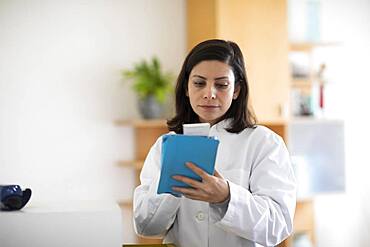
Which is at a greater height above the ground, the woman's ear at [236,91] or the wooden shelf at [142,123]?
the woman's ear at [236,91]

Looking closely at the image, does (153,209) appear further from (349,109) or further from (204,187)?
(349,109)

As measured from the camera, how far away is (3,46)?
3900 mm

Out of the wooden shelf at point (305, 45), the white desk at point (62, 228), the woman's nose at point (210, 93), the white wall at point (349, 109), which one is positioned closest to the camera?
the white desk at point (62, 228)

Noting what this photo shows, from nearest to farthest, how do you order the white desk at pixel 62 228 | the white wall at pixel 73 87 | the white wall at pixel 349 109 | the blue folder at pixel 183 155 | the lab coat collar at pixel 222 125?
the blue folder at pixel 183 155, the white desk at pixel 62 228, the lab coat collar at pixel 222 125, the white wall at pixel 73 87, the white wall at pixel 349 109

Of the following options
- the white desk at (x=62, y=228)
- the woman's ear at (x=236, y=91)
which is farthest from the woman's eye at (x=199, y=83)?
the white desk at (x=62, y=228)

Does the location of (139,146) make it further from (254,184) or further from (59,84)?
(254,184)

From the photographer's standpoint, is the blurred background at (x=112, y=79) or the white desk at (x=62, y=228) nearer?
the white desk at (x=62, y=228)

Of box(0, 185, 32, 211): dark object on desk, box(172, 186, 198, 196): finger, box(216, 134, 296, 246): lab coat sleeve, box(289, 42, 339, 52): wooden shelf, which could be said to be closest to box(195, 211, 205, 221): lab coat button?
box(216, 134, 296, 246): lab coat sleeve

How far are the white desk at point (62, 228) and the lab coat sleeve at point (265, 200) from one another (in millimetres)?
257

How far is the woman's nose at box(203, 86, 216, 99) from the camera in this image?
1.67m

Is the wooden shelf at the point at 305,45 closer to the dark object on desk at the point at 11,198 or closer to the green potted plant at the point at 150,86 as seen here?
the green potted plant at the point at 150,86

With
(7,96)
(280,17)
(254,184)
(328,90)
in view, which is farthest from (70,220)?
(328,90)

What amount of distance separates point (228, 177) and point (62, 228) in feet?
1.42

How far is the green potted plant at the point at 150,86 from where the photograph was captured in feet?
12.9
